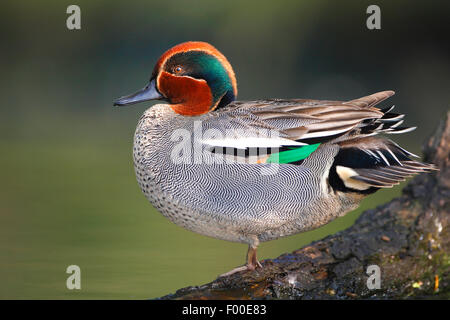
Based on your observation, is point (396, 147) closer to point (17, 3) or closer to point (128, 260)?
point (128, 260)

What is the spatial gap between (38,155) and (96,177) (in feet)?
4.68

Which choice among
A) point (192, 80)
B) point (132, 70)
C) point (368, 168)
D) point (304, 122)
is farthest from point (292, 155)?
point (132, 70)

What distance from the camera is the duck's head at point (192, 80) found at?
4105 millimetres

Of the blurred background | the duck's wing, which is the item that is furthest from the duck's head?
the blurred background

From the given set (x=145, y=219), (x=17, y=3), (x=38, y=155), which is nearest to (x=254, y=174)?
(x=145, y=219)

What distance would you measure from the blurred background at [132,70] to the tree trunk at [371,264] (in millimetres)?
2685

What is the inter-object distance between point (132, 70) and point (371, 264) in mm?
7631

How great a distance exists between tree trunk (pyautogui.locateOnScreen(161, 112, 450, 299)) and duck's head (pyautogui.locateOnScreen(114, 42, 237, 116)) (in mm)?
990

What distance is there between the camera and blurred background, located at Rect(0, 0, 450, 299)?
7.75m

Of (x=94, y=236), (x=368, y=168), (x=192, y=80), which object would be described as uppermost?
(x=192, y=80)

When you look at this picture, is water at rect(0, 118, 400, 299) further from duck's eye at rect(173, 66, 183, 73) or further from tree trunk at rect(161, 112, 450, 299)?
duck's eye at rect(173, 66, 183, 73)

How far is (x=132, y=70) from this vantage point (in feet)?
35.7

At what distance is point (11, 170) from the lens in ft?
27.2
